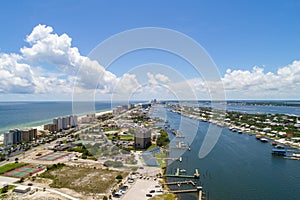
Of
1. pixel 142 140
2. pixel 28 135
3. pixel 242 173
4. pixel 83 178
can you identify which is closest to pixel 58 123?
pixel 28 135

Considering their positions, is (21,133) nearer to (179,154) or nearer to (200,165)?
(179,154)

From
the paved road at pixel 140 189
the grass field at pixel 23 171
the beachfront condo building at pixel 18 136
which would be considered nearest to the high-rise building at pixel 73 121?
the beachfront condo building at pixel 18 136

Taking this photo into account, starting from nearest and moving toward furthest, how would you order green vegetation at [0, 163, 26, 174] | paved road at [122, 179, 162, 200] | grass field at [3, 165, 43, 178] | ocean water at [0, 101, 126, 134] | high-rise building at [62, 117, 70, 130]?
paved road at [122, 179, 162, 200] < grass field at [3, 165, 43, 178] < green vegetation at [0, 163, 26, 174] < high-rise building at [62, 117, 70, 130] < ocean water at [0, 101, 126, 134]

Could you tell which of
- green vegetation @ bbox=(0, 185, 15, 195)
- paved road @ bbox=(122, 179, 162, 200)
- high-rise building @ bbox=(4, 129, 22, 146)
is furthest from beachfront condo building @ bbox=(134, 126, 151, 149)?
high-rise building @ bbox=(4, 129, 22, 146)

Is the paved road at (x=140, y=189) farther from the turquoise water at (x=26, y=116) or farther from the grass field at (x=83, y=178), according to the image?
the turquoise water at (x=26, y=116)

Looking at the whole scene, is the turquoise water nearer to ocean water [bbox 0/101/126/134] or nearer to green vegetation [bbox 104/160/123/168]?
ocean water [bbox 0/101/126/134]

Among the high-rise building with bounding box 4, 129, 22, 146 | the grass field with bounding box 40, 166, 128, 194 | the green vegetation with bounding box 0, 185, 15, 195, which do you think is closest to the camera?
the green vegetation with bounding box 0, 185, 15, 195

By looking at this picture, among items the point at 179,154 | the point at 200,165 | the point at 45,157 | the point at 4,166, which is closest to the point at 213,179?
the point at 200,165

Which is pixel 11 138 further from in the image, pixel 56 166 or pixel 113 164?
pixel 113 164

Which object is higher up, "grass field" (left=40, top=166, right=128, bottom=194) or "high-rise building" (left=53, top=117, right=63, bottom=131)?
"high-rise building" (left=53, top=117, right=63, bottom=131)
